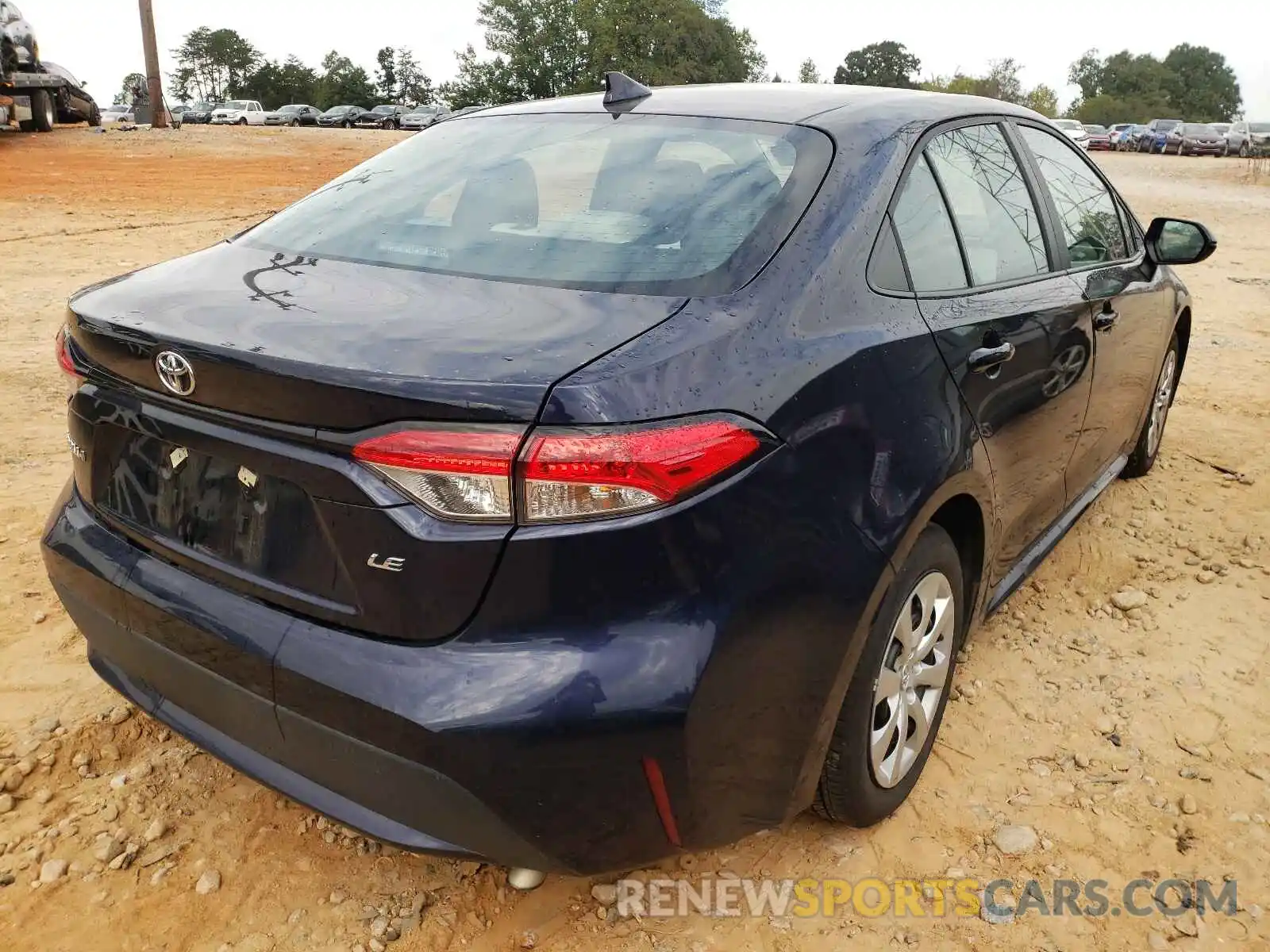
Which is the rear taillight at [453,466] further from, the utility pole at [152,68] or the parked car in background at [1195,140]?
the parked car in background at [1195,140]

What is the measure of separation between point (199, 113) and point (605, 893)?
182ft

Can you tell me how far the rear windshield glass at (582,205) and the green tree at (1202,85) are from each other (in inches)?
3931

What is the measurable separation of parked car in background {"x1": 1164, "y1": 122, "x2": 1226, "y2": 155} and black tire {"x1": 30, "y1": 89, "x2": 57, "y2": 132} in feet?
136

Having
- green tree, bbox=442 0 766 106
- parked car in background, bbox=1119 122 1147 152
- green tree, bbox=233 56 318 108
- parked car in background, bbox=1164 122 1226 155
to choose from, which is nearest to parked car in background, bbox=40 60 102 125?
green tree, bbox=442 0 766 106

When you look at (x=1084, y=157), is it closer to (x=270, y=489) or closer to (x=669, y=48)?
(x=270, y=489)

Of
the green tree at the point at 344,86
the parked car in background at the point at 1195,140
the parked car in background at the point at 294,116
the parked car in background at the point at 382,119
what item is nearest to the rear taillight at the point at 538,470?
the parked car in background at the point at 1195,140

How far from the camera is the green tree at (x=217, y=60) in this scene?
84625 mm

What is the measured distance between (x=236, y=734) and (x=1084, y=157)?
336 cm

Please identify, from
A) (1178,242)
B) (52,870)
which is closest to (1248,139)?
(1178,242)

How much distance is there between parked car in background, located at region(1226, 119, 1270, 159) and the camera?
125ft

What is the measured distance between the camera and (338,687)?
67.8 inches

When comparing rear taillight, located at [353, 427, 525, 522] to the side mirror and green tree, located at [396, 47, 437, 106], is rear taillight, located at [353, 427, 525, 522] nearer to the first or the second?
the side mirror

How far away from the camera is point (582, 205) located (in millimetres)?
2350

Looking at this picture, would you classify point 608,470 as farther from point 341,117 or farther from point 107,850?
point 341,117
